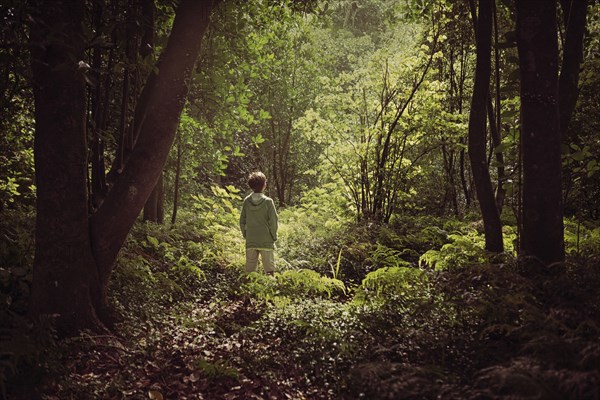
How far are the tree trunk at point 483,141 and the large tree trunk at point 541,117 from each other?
5.52 feet

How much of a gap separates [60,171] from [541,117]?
4605 millimetres

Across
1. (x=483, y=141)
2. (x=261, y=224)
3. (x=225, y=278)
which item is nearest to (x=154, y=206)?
(x=225, y=278)

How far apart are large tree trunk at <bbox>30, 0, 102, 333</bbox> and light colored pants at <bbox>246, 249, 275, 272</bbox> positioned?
12.0 feet

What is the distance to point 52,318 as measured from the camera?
4051mm

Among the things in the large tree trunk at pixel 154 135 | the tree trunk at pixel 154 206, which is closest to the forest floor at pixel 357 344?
the large tree trunk at pixel 154 135

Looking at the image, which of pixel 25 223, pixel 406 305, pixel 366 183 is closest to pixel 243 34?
A: pixel 25 223

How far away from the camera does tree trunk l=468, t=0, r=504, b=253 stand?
6.04 meters

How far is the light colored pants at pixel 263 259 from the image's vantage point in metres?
7.71

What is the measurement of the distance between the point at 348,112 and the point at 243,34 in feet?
19.7

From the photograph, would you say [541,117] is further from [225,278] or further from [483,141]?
[225,278]

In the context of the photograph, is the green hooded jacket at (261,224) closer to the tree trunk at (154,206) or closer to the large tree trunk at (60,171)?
the large tree trunk at (60,171)

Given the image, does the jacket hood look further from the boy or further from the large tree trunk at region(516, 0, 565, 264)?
the large tree trunk at region(516, 0, 565, 264)

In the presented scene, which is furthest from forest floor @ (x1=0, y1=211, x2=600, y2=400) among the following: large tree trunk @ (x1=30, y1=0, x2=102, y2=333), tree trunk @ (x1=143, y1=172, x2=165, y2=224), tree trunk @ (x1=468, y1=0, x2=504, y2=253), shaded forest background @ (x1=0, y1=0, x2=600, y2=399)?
tree trunk @ (x1=143, y1=172, x2=165, y2=224)

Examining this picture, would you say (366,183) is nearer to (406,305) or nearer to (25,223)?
(406,305)
